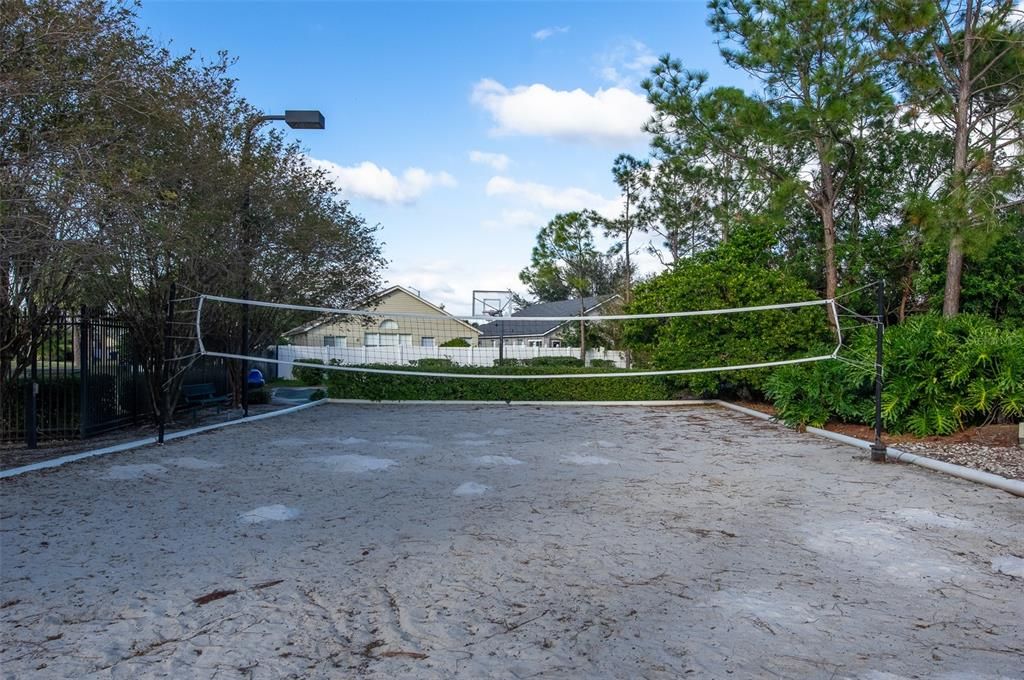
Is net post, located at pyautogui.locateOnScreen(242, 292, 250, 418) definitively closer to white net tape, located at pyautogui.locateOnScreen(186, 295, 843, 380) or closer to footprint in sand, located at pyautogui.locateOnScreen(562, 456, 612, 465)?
white net tape, located at pyautogui.locateOnScreen(186, 295, 843, 380)

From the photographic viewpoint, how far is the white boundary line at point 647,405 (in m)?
6.90

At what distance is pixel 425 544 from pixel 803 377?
334 inches

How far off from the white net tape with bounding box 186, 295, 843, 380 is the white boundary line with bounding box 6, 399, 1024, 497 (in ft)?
2.69

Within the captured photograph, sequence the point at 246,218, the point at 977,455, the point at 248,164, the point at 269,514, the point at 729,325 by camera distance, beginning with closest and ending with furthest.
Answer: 1. the point at 269,514
2. the point at 977,455
3. the point at 248,164
4. the point at 246,218
5. the point at 729,325

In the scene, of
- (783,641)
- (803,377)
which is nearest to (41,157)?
(783,641)

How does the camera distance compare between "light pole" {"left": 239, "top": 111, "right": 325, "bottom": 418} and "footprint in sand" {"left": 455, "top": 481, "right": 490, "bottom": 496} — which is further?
"light pole" {"left": 239, "top": 111, "right": 325, "bottom": 418}

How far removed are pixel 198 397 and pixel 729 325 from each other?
1086 centimetres

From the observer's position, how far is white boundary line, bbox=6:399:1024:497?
22.6ft

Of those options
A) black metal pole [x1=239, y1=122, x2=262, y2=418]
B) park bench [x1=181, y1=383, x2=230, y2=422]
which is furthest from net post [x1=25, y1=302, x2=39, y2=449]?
black metal pole [x1=239, y1=122, x2=262, y2=418]

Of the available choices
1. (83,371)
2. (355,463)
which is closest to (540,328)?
(83,371)

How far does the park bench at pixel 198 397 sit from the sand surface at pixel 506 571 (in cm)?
411

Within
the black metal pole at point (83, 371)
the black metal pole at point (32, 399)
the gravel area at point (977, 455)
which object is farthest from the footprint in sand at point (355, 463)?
the gravel area at point (977, 455)

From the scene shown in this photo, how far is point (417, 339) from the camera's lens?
1550 inches

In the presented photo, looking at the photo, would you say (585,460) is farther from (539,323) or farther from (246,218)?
(539,323)
